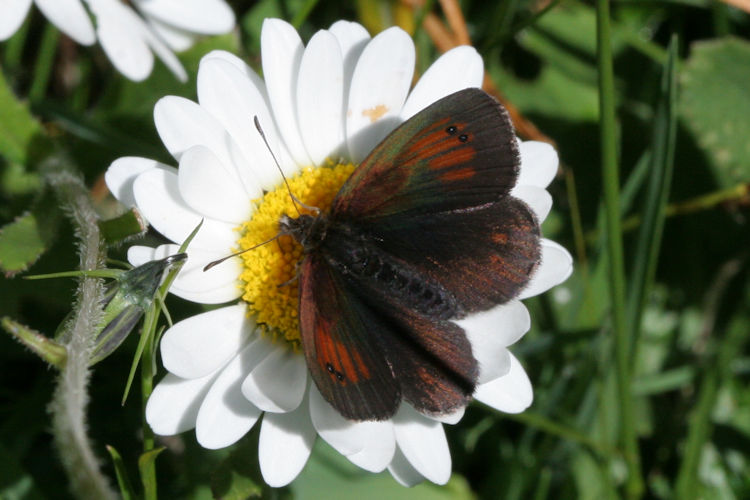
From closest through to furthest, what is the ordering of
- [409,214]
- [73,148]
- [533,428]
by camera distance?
[409,214], [533,428], [73,148]

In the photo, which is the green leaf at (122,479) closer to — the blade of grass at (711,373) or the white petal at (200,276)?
the white petal at (200,276)

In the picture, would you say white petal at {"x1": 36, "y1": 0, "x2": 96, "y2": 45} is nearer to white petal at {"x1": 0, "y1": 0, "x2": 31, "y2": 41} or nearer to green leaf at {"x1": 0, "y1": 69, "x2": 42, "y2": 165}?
white petal at {"x1": 0, "y1": 0, "x2": 31, "y2": 41}

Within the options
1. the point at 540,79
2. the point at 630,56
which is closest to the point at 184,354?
the point at 540,79

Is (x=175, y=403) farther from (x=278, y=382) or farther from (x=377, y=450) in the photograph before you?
(x=377, y=450)

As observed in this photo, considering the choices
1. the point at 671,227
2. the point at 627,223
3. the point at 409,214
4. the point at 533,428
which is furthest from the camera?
the point at 671,227

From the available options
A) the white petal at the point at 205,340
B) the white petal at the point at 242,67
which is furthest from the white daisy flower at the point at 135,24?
the white petal at the point at 205,340

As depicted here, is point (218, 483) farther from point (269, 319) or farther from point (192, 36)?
point (192, 36)

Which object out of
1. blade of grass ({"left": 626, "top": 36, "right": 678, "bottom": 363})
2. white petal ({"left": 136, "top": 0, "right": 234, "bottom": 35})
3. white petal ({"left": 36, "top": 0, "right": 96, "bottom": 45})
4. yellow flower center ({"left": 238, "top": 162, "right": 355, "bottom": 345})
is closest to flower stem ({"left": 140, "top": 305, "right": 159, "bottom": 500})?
yellow flower center ({"left": 238, "top": 162, "right": 355, "bottom": 345})
